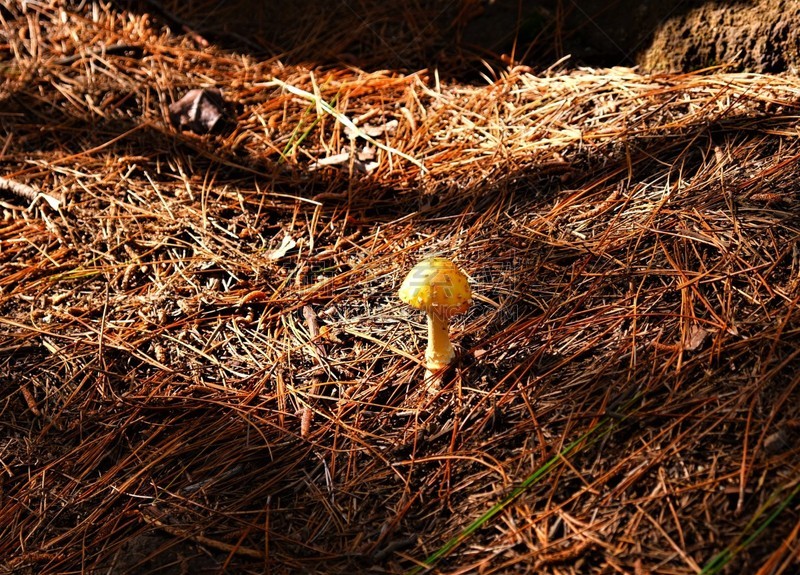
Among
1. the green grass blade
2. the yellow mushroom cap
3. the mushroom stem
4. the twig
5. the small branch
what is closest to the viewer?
the green grass blade

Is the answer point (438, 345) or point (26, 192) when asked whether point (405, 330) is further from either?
point (26, 192)

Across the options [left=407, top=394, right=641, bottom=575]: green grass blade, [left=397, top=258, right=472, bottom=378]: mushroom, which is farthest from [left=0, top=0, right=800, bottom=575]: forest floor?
[left=397, top=258, right=472, bottom=378]: mushroom

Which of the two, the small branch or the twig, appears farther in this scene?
the small branch

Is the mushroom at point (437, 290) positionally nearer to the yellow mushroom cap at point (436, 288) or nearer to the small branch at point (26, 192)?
the yellow mushroom cap at point (436, 288)

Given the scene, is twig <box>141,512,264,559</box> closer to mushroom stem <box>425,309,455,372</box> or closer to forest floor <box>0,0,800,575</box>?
forest floor <box>0,0,800,575</box>

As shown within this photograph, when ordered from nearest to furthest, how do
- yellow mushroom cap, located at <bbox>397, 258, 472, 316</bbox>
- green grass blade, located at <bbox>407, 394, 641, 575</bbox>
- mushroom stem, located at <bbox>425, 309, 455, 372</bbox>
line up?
1. green grass blade, located at <bbox>407, 394, 641, 575</bbox>
2. yellow mushroom cap, located at <bbox>397, 258, 472, 316</bbox>
3. mushroom stem, located at <bbox>425, 309, 455, 372</bbox>

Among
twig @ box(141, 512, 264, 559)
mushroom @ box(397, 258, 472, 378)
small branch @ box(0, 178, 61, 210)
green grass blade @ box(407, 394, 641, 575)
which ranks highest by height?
mushroom @ box(397, 258, 472, 378)
